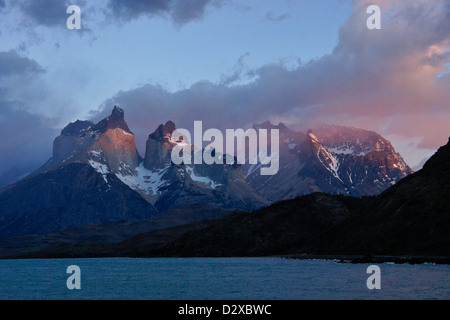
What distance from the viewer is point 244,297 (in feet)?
315

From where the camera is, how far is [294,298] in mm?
91875
